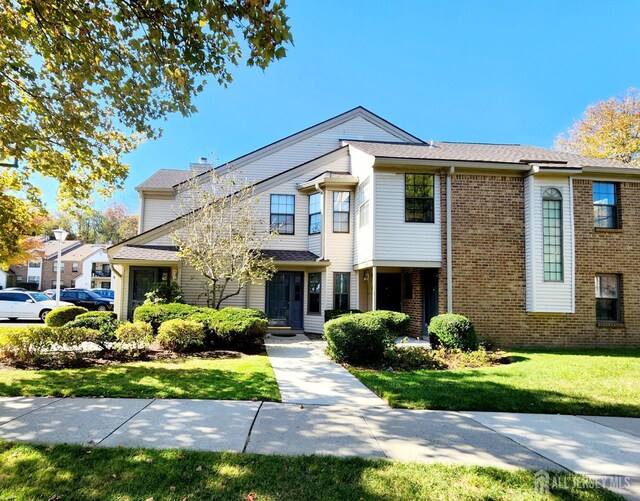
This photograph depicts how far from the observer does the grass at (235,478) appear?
9.40 feet

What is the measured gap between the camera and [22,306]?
59.0ft

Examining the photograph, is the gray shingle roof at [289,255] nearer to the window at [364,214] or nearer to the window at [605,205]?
the window at [364,214]

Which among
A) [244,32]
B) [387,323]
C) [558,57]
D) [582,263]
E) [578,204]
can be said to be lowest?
[387,323]

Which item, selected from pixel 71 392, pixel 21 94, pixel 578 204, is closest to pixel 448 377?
pixel 71 392

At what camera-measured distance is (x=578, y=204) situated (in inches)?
448

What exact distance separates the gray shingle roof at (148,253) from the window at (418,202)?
837 cm

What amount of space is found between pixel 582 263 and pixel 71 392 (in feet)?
44.2

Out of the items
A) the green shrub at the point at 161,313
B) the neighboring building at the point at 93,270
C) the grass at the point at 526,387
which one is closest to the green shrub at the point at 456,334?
the grass at the point at 526,387

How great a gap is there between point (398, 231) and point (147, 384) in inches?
318

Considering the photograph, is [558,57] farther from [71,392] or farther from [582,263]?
[71,392]

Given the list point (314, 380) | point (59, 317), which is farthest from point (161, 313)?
point (314, 380)

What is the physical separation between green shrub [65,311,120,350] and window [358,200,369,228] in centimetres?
809

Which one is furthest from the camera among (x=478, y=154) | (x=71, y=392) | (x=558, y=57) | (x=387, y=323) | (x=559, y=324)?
(x=558, y=57)

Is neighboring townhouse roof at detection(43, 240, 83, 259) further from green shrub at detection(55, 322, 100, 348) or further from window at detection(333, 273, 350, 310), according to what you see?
green shrub at detection(55, 322, 100, 348)
